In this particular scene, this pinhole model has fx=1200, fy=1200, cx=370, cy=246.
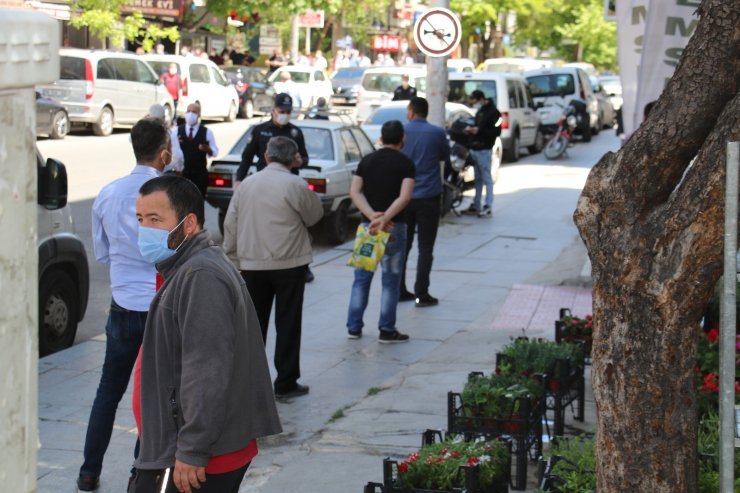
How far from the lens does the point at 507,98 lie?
25.2 meters

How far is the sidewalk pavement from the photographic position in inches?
267

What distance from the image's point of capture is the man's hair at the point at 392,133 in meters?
10.1

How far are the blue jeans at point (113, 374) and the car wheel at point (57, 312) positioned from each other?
10.0 feet

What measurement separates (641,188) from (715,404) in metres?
2.66

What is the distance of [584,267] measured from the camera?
13430 mm

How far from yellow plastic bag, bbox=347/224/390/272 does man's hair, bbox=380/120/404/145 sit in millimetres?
825

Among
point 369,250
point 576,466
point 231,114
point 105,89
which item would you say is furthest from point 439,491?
point 231,114

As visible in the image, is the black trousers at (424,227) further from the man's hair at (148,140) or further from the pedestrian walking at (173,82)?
the pedestrian walking at (173,82)

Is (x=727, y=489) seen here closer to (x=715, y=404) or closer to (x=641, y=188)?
(x=641, y=188)

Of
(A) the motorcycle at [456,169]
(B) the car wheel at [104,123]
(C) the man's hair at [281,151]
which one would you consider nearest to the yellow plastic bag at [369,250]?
(C) the man's hair at [281,151]

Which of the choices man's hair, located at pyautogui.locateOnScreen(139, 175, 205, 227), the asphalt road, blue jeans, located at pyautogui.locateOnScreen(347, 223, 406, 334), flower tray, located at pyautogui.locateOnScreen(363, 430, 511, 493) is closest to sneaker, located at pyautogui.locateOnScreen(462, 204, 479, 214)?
the asphalt road

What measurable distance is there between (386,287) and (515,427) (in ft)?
12.5

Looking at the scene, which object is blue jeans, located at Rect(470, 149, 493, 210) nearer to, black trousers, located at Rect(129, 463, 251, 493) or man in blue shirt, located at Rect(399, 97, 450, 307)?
man in blue shirt, located at Rect(399, 97, 450, 307)

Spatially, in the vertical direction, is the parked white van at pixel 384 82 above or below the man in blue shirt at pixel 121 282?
above
